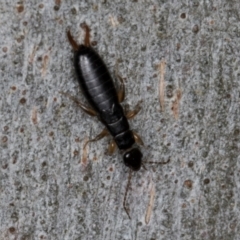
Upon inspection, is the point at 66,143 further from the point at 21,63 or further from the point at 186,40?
the point at 186,40

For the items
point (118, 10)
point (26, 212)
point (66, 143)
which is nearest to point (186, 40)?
point (118, 10)

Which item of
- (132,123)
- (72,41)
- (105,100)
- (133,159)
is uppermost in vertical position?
(72,41)

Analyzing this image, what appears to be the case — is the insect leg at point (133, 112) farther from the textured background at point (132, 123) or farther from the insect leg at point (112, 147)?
the insect leg at point (112, 147)

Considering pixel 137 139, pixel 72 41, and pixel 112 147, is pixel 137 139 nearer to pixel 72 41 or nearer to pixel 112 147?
pixel 112 147

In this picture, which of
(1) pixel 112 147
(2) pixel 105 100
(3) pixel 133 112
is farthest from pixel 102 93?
(1) pixel 112 147

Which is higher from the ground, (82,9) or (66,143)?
(82,9)

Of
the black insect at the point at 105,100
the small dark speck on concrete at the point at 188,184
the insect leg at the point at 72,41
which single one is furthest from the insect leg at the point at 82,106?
the small dark speck on concrete at the point at 188,184

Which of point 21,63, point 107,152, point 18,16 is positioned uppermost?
point 18,16
